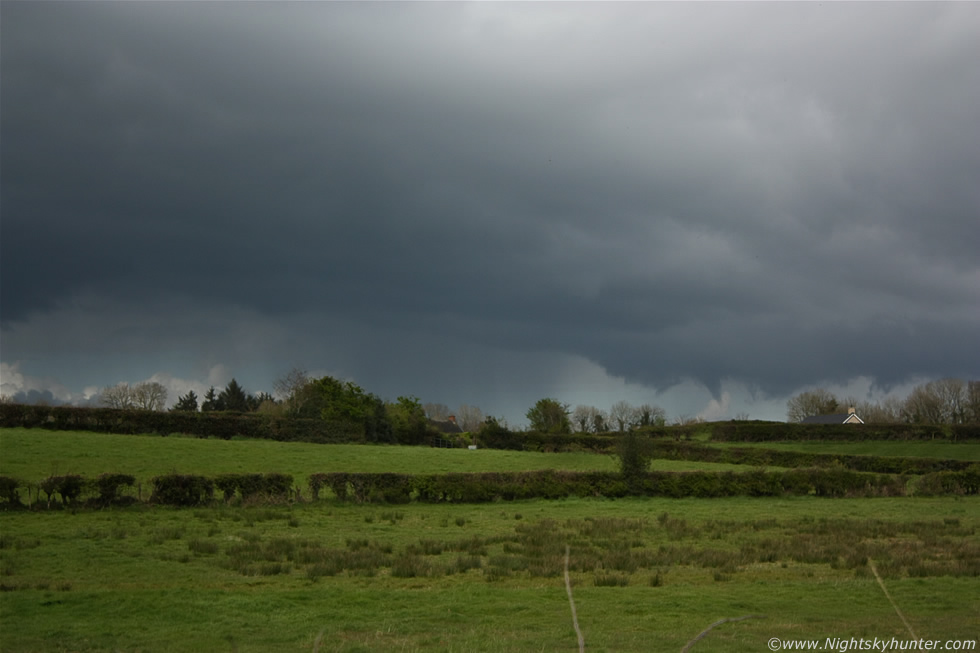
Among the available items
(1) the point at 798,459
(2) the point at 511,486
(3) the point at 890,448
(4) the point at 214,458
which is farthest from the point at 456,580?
(3) the point at 890,448

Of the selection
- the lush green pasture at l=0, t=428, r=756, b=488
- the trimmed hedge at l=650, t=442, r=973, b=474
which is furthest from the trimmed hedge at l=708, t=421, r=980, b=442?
the lush green pasture at l=0, t=428, r=756, b=488

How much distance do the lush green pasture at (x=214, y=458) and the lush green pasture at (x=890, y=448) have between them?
20.1 m

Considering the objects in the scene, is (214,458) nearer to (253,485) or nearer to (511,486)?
(253,485)

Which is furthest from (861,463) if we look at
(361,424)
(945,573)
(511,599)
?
(511,599)

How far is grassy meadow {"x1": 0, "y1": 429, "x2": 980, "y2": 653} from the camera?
12.3 meters

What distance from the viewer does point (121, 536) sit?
22516 mm

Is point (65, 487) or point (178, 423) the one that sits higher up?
point (178, 423)

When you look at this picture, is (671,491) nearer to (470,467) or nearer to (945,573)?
(470,467)

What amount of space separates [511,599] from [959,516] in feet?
90.9

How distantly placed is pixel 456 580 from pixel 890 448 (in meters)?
65.6

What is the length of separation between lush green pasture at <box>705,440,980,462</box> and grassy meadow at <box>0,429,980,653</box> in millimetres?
36651

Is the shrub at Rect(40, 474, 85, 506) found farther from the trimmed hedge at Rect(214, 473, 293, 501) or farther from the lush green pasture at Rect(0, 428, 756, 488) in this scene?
the trimmed hedge at Rect(214, 473, 293, 501)

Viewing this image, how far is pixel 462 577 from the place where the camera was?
18203mm

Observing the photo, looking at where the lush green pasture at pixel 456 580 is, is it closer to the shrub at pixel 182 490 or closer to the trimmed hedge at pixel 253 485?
the shrub at pixel 182 490
